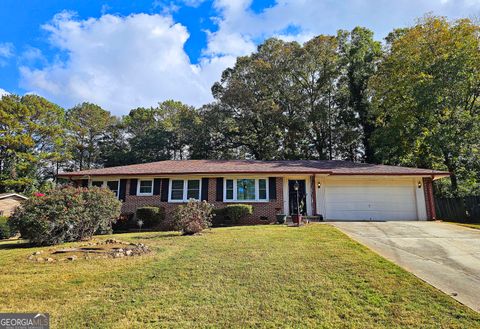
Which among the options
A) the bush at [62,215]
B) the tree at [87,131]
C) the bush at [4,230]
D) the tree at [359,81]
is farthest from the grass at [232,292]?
the tree at [87,131]

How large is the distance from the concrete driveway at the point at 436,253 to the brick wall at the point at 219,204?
453 cm

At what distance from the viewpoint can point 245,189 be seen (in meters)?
15.2

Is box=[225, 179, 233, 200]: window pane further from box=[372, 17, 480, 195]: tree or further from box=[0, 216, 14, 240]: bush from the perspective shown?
box=[372, 17, 480, 195]: tree

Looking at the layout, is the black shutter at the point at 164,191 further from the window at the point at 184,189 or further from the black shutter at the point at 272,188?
the black shutter at the point at 272,188

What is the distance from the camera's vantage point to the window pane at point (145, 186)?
1538 centimetres

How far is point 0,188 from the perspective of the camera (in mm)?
26109

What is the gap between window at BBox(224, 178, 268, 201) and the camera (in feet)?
49.1

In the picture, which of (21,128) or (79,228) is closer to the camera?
(79,228)

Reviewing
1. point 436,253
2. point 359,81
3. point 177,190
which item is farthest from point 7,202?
point 359,81

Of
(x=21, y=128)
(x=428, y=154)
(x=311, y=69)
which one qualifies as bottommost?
(x=428, y=154)

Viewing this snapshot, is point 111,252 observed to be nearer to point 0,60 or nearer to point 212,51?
point 212,51

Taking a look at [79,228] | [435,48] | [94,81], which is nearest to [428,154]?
[435,48]

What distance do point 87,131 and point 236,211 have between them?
2620cm

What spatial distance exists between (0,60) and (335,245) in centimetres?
1802
